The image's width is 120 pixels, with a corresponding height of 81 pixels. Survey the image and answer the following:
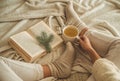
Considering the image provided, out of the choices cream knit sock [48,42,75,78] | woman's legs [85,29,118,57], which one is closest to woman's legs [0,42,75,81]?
cream knit sock [48,42,75,78]

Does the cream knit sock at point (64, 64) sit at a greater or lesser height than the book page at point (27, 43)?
lesser

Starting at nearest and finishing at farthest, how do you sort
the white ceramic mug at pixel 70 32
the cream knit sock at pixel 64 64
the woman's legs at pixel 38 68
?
the woman's legs at pixel 38 68, the cream knit sock at pixel 64 64, the white ceramic mug at pixel 70 32

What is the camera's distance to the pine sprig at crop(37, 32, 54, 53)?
4.16ft

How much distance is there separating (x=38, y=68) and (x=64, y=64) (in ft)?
0.46

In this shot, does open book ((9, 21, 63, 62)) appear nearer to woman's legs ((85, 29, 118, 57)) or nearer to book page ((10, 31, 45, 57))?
book page ((10, 31, 45, 57))

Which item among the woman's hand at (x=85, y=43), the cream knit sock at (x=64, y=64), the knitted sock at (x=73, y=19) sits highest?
the knitted sock at (x=73, y=19)

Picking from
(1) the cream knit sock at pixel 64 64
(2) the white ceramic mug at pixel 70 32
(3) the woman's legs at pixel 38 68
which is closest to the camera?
(3) the woman's legs at pixel 38 68

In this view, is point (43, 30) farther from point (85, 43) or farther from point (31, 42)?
point (85, 43)

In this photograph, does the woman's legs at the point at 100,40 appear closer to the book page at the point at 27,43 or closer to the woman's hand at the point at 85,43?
the woman's hand at the point at 85,43

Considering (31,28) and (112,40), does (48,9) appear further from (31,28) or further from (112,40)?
(112,40)

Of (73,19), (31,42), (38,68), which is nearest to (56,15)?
(73,19)

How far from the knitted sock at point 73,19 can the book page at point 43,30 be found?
13 cm

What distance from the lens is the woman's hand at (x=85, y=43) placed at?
4.04 feet

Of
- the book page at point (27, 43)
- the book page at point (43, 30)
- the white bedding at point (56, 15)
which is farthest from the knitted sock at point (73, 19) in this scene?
the book page at point (27, 43)
